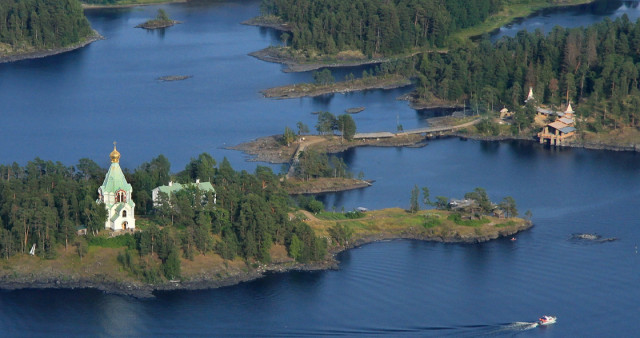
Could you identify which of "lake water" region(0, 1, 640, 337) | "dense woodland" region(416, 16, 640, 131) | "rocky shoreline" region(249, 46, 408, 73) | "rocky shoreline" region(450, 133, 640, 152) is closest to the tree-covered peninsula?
"lake water" region(0, 1, 640, 337)

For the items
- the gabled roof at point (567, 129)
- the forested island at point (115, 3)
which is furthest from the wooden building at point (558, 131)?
the forested island at point (115, 3)

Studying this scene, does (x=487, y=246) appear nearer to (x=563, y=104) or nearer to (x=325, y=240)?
(x=325, y=240)

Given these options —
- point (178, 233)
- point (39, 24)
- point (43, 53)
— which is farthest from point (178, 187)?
point (39, 24)

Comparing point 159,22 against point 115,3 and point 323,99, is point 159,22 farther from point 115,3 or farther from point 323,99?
point 323,99

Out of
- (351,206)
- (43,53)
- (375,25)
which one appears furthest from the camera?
(43,53)

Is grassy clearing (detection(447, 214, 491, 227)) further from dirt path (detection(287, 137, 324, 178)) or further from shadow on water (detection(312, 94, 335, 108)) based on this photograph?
shadow on water (detection(312, 94, 335, 108))

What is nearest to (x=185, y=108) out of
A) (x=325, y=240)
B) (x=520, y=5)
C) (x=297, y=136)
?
(x=297, y=136)

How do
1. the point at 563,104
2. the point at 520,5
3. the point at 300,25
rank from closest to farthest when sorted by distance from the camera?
the point at 563,104 < the point at 300,25 < the point at 520,5
